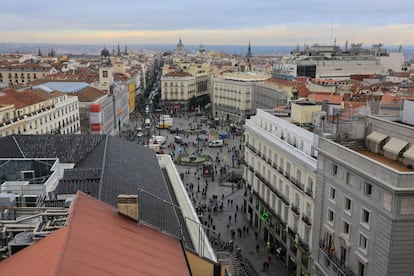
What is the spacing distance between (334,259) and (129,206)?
50.0 ft

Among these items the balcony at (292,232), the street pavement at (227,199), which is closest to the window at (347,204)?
the balcony at (292,232)

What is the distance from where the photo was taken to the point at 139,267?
16.4m

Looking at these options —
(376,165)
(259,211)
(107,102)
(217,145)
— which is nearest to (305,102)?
(259,211)

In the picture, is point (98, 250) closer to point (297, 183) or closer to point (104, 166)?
point (104, 166)

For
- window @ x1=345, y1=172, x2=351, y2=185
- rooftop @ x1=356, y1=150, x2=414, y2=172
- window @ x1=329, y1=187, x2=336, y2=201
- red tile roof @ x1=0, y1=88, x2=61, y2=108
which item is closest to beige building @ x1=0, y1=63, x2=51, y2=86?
red tile roof @ x1=0, y1=88, x2=61, y2=108

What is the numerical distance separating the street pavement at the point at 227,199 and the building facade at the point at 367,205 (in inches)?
447

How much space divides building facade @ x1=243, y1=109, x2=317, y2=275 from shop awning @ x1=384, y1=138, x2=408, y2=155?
7401 millimetres

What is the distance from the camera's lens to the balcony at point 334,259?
1109 inches

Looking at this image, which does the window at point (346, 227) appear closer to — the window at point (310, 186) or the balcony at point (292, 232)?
the window at point (310, 186)

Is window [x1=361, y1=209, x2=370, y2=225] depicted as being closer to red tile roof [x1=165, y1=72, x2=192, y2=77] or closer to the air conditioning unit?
the air conditioning unit

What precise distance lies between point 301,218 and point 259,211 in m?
11.1

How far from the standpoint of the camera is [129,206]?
2067cm

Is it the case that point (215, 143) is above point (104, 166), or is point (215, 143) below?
below

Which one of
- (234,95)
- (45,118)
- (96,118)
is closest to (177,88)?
(234,95)
